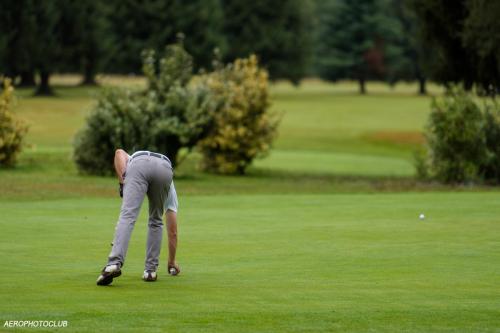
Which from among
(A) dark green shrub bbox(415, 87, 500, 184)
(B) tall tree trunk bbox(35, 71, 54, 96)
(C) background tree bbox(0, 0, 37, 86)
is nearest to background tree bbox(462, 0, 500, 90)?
(A) dark green shrub bbox(415, 87, 500, 184)

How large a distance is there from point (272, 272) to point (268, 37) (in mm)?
81492

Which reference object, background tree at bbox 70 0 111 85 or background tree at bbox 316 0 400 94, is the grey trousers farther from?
background tree at bbox 316 0 400 94

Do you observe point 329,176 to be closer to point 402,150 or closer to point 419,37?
point 419,37

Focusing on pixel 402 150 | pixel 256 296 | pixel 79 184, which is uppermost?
pixel 256 296

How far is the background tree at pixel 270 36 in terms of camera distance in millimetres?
93250

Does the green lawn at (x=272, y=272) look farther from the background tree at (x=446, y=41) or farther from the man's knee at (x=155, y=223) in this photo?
the background tree at (x=446, y=41)

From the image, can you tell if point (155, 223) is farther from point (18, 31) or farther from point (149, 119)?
point (18, 31)

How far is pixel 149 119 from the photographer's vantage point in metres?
34.2

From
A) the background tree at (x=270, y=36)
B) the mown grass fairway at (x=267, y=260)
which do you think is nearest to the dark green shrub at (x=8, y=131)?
the mown grass fairway at (x=267, y=260)

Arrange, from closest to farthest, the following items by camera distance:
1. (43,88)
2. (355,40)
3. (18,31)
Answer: (18,31) < (43,88) < (355,40)

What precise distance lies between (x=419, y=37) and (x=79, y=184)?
11.9m

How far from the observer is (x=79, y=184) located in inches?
1185

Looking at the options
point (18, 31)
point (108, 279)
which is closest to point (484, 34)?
point (108, 279)

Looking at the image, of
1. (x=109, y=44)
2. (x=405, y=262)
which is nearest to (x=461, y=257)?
(x=405, y=262)
